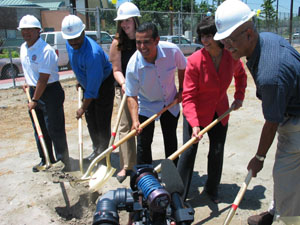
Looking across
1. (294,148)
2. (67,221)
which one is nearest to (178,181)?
(294,148)

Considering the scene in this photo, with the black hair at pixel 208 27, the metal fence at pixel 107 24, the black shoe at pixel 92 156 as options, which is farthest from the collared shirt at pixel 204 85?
the metal fence at pixel 107 24

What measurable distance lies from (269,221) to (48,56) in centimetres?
312

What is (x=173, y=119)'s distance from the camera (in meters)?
3.54

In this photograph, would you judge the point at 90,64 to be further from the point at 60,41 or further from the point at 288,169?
the point at 60,41

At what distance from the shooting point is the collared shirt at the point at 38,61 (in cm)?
379

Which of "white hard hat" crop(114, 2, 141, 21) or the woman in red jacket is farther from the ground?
"white hard hat" crop(114, 2, 141, 21)

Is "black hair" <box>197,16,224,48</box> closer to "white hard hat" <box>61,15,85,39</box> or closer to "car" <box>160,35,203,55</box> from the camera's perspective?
"white hard hat" <box>61,15,85,39</box>

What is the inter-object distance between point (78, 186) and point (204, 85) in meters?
2.04

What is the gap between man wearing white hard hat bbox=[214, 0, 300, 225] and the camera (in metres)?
Answer: 1.92

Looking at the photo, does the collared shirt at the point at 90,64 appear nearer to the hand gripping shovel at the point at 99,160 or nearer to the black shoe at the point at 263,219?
the hand gripping shovel at the point at 99,160

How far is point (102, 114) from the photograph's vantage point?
13.9 feet

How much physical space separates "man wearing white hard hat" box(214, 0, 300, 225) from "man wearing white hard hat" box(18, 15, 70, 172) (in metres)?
2.47

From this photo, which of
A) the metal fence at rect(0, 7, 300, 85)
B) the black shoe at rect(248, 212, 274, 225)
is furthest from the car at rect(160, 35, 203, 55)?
the black shoe at rect(248, 212, 274, 225)

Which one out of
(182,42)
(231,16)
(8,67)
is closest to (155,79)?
(231,16)
